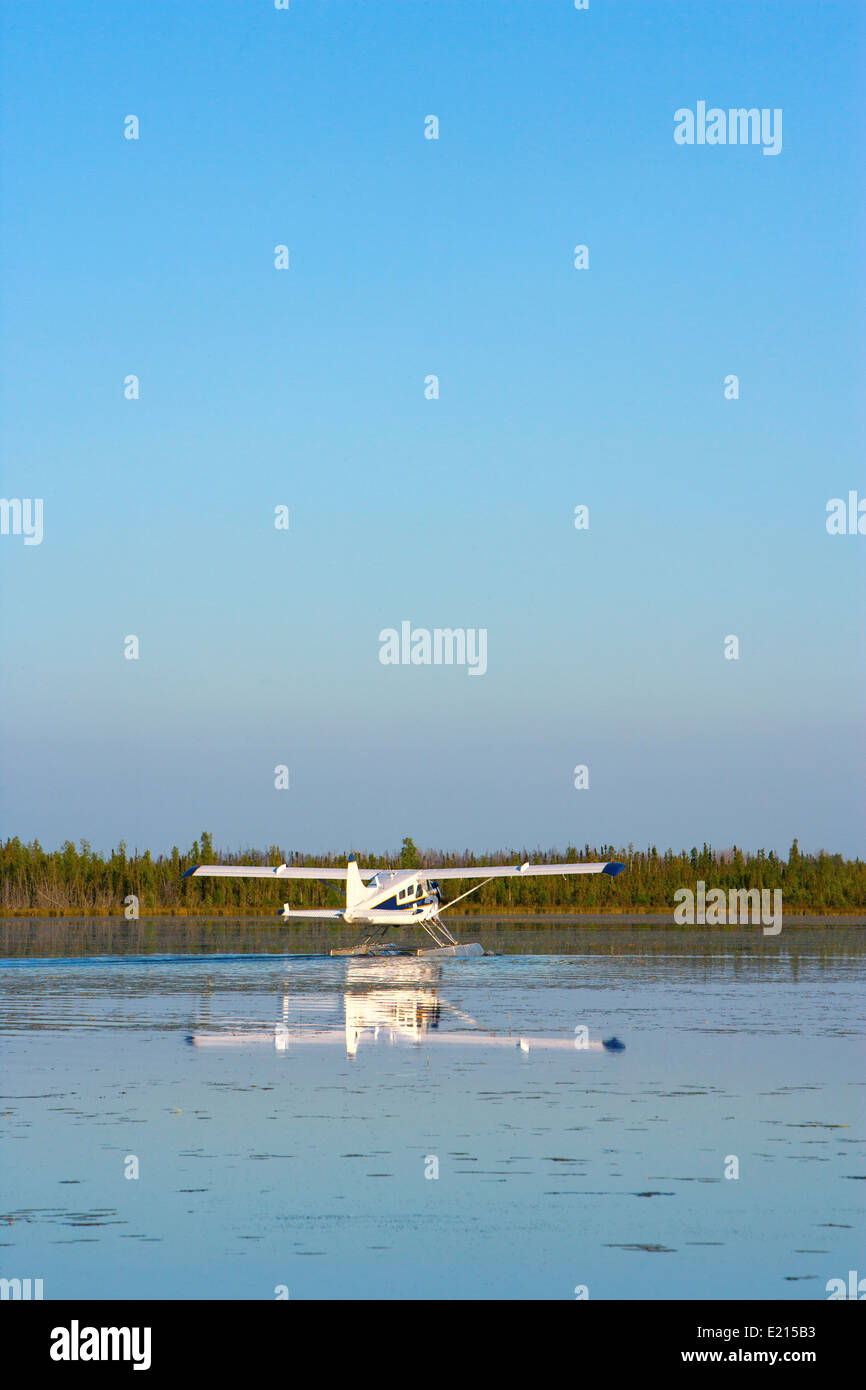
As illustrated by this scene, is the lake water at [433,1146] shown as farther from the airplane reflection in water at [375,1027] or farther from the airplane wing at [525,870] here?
the airplane wing at [525,870]

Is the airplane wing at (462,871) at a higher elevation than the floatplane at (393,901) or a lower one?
higher

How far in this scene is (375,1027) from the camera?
64.0ft

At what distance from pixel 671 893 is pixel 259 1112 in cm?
5914

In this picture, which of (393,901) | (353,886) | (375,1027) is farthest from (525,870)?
(375,1027)

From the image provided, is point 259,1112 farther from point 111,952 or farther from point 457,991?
point 111,952

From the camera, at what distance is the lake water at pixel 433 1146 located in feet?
26.8

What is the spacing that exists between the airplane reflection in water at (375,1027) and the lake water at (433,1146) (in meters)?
0.10

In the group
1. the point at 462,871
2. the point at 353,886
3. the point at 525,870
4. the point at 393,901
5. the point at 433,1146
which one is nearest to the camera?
the point at 433,1146

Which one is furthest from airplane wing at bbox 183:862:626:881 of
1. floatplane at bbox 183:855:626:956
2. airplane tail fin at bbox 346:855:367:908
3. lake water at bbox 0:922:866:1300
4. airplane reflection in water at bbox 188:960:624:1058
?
lake water at bbox 0:922:866:1300

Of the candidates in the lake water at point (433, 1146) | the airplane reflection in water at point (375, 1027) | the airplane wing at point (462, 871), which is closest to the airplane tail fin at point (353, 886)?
the airplane wing at point (462, 871)

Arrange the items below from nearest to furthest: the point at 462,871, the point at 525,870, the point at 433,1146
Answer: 1. the point at 433,1146
2. the point at 525,870
3. the point at 462,871

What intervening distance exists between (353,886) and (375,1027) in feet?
55.4

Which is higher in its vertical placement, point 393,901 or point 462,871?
point 462,871

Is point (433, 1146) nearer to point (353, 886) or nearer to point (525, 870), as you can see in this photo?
point (353, 886)
